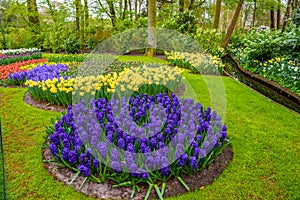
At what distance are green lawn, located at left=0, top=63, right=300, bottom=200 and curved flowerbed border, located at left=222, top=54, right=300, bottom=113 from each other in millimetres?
A: 414

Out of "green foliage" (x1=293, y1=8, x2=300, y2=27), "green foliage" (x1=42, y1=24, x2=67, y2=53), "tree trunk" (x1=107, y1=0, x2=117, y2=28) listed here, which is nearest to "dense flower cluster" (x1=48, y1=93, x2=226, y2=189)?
"green foliage" (x1=293, y1=8, x2=300, y2=27)

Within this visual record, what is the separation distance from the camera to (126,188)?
272 cm

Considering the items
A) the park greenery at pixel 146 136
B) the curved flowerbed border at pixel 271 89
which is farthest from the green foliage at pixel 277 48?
the park greenery at pixel 146 136

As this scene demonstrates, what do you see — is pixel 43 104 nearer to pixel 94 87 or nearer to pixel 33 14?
pixel 94 87

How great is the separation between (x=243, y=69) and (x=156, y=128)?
721 centimetres

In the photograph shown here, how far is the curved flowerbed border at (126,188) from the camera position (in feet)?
8.71

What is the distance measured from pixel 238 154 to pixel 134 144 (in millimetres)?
1522

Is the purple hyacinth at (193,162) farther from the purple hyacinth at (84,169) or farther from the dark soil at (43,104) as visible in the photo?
the dark soil at (43,104)

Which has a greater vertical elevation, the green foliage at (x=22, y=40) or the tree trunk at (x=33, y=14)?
the tree trunk at (x=33, y=14)

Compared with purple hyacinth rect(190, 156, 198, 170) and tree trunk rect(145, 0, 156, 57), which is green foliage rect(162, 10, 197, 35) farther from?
purple hyacinth rect(190, 156, 198, 170)

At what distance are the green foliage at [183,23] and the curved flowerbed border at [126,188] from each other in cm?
1247

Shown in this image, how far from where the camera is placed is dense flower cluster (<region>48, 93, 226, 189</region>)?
272 centimetres

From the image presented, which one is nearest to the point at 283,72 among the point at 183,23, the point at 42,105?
the point at 42,105

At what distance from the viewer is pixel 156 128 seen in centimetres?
321
